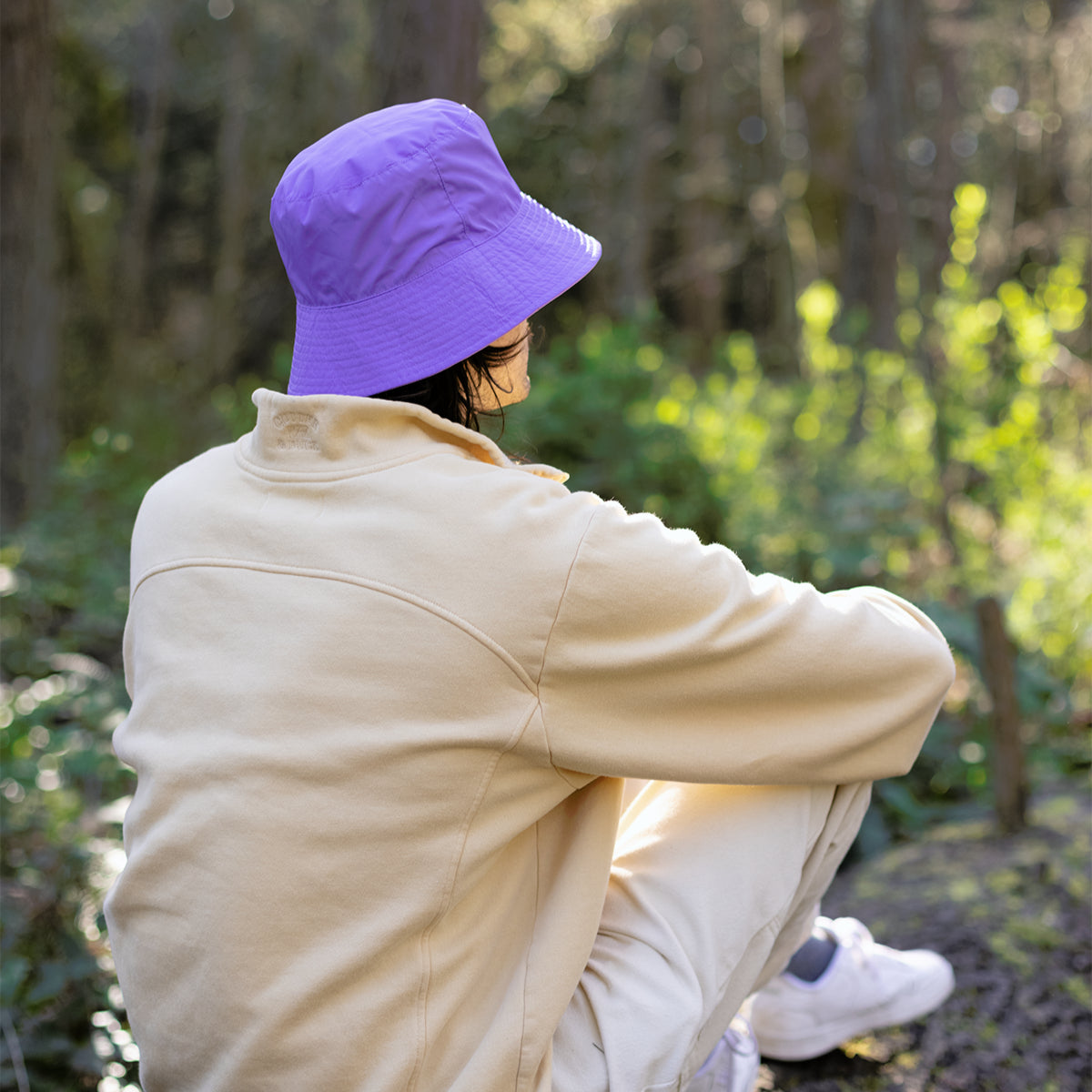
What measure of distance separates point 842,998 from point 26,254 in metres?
6.01

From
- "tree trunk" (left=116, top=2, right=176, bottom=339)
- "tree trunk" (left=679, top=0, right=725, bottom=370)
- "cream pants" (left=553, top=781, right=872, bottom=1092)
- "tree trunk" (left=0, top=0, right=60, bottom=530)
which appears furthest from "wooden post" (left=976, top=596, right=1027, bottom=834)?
"tree trunk" (left=116, top=2, right=176, bottom=339)

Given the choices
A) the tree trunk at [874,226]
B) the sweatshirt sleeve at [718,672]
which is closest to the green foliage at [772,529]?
the sweatshirt sleeve at [718,672]

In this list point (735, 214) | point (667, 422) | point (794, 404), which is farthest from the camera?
point (735, 214)

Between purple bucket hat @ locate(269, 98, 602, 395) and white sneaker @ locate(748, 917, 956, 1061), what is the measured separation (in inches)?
50.5

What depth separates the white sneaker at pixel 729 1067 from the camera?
1.70 meters

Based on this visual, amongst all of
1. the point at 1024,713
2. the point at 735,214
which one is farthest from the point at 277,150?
the point at 1024,713

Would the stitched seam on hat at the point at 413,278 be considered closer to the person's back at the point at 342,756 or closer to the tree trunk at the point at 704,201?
the person's back at the point at 342,756

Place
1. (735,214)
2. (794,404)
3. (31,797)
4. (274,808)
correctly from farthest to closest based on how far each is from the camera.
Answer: (735,214) → (794,404) → (31,797) → (274,808)

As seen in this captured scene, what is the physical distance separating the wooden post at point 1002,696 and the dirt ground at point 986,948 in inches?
6.4

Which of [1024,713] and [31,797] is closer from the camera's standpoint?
[31,797]

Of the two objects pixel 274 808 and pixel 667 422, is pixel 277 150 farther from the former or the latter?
pixel 274 808

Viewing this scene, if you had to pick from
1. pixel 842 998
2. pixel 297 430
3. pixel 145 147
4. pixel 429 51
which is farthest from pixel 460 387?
pixel 145 147

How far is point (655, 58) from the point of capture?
15.5 metres

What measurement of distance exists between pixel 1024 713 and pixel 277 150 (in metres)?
13.7
